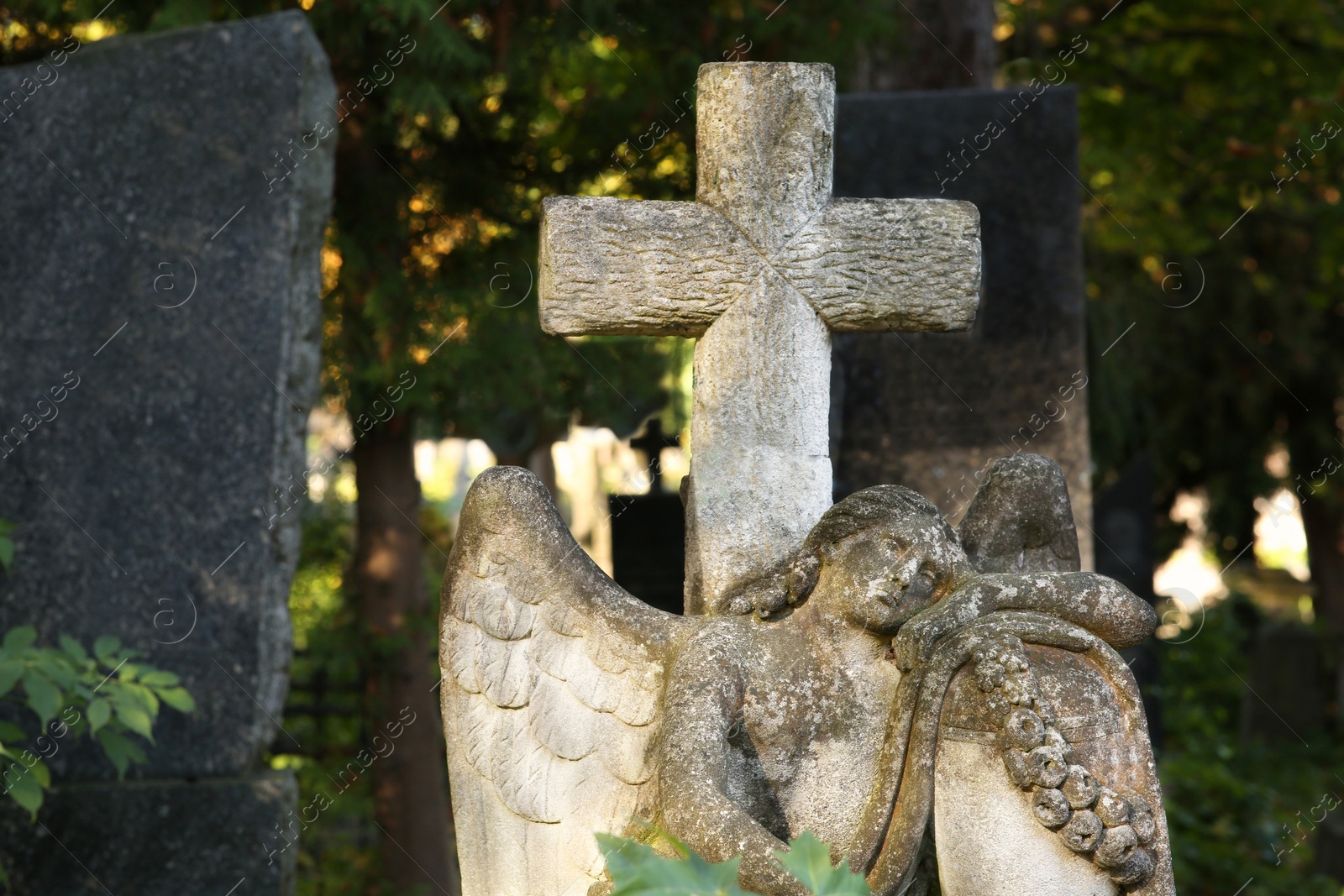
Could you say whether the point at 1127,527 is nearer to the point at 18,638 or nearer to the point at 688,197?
the point at 688,197

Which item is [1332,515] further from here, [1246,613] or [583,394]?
[583,394]

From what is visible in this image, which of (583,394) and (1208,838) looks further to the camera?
(1208,838)

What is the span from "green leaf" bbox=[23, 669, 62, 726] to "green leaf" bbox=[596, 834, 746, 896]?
1.99 meters

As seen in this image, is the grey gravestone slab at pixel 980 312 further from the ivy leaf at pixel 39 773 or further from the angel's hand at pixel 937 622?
the ivy leaf at pixel 39 773

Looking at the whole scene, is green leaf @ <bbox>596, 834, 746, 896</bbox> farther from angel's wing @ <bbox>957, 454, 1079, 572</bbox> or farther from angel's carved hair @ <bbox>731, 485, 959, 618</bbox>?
angel's wing @ <bbox>957, 454, 1079, 572</bbox>

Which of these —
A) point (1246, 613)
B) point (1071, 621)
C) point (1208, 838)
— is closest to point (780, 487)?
point (1071, 621)

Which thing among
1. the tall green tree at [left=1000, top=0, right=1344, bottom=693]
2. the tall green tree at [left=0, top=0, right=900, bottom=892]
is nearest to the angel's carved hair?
the tall green tree at [left=0, top=0, right=900, bottom=892]

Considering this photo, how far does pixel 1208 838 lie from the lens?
7.95 m

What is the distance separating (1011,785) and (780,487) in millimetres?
732

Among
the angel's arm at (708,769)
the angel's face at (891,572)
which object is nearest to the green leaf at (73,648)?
the angel's arm at (708,769)

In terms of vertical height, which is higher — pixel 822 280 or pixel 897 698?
pixel 822 280

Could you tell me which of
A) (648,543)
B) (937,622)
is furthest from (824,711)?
(648,543)

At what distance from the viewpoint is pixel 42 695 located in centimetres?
322

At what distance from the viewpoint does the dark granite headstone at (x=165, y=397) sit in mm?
4109
